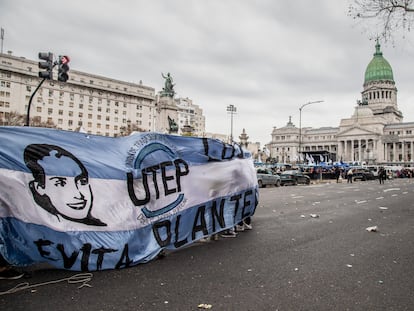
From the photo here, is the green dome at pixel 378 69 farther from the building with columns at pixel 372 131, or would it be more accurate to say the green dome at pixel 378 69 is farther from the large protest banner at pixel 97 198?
the large protest banner at pixel 97 198

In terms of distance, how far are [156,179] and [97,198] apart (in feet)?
3.56

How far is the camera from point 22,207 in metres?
4.19

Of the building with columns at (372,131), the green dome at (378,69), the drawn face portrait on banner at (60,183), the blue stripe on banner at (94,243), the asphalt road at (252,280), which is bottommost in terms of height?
the asphalt road at (252,280)

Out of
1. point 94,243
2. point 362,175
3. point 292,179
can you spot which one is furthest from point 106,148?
point 362,175

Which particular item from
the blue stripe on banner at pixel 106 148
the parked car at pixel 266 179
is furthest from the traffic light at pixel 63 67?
the parked car at pixel 266 179

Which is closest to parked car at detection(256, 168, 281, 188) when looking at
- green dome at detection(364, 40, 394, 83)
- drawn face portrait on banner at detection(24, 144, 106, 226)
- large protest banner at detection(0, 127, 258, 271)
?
large protest banner at detection(0, 127, 258, 271)

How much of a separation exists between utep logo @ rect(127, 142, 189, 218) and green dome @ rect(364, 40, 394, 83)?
460 ft

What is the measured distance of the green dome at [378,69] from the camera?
122812 millimetres

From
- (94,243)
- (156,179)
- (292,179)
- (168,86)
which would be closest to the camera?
(94,243)

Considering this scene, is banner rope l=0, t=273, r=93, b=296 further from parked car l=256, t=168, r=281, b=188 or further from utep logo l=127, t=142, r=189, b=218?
parked car l=256, t=168, r=281, b=188

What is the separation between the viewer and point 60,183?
454cm

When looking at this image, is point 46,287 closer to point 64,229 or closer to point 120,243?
point 64,229

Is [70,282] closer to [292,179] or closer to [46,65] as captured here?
[46,65]

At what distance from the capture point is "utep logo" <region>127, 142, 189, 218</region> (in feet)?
16.8
